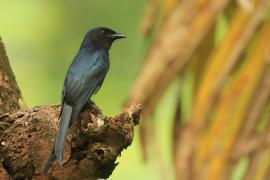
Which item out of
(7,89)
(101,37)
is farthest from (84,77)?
(101,37)

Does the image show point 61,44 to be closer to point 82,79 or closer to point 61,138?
point 82,79

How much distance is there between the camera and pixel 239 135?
4.18m

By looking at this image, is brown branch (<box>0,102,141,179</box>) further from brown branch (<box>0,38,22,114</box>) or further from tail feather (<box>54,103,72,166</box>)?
brown branch (<box>0,38,22,114</box>)

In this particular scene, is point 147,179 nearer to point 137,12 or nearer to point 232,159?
point 137,12

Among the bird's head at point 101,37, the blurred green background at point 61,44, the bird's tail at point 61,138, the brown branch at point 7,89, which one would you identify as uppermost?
the blurred green background at point 61,44

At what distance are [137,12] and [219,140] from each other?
623cm

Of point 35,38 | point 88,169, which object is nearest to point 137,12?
point 35,38

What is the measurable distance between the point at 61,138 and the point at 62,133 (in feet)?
0.09

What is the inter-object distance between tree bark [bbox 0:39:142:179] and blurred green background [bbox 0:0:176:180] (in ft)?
18.4

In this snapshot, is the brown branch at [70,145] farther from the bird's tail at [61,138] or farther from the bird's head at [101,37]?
the bird's head at [101,37]

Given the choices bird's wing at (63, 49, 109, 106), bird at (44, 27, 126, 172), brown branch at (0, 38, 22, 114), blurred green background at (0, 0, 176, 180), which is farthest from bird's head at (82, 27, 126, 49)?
blurred green background at (0, 0, 176, 180)

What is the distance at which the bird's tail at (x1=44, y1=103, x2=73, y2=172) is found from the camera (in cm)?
325

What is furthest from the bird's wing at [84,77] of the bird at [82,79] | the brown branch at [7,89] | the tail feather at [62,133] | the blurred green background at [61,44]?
the blurred green background at [61,44]

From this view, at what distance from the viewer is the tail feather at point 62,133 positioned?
128 inches
